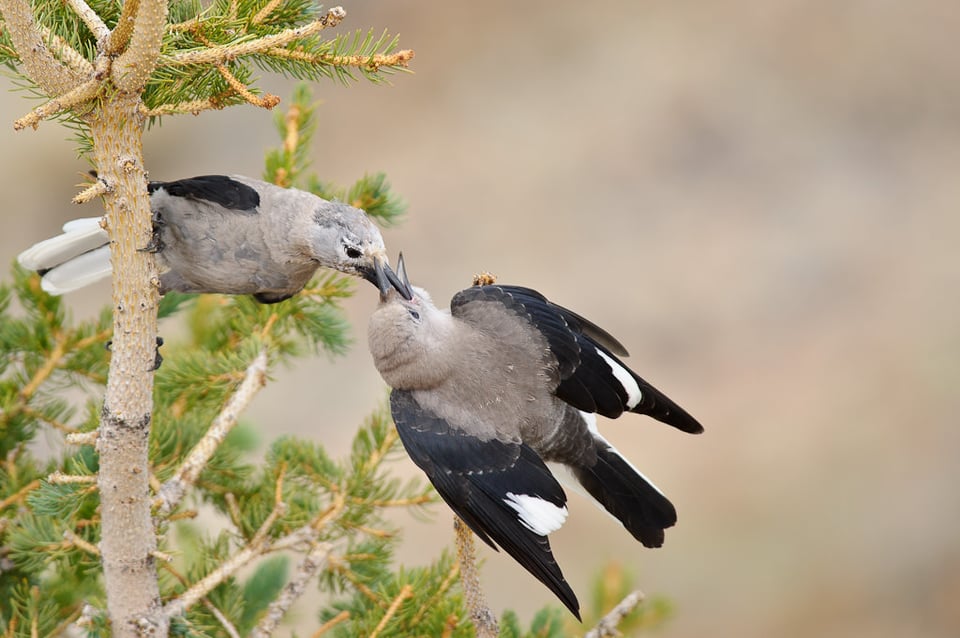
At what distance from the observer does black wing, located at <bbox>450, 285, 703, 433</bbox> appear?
5.53 feet

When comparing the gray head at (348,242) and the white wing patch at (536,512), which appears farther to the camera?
the gray head at (348,242)

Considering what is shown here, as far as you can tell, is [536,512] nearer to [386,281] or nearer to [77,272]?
[386,281]

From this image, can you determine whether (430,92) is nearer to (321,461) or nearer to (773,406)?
(773,406)

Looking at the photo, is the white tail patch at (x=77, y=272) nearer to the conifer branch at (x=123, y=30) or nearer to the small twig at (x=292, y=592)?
the small twig at (x=292, y=592)

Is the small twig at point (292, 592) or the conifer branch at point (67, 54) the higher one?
the conifer branch at point (67, 54)

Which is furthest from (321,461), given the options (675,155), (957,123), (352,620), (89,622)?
(957,123)

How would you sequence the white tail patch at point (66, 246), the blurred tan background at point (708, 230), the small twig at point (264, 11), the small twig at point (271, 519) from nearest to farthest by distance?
1. the small twig at point (264, 11)
2. the small twig at point (271, 519)
3. the white tail patch at point (66, 246)
4. the blurred tan background at point (708, 230)

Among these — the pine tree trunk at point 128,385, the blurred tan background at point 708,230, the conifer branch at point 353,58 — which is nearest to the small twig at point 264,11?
the conifer branch at point 353,58

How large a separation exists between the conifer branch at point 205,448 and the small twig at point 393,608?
0.35 meters

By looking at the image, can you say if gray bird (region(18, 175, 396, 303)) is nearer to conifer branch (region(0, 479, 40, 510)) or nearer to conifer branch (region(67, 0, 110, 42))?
conifer branch (region(0, 479, 40, 510))

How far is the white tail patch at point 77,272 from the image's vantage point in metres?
1.86

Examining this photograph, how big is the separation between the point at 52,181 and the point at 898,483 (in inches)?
183

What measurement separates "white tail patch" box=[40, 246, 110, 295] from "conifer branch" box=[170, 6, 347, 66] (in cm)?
86

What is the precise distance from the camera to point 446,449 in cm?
155
